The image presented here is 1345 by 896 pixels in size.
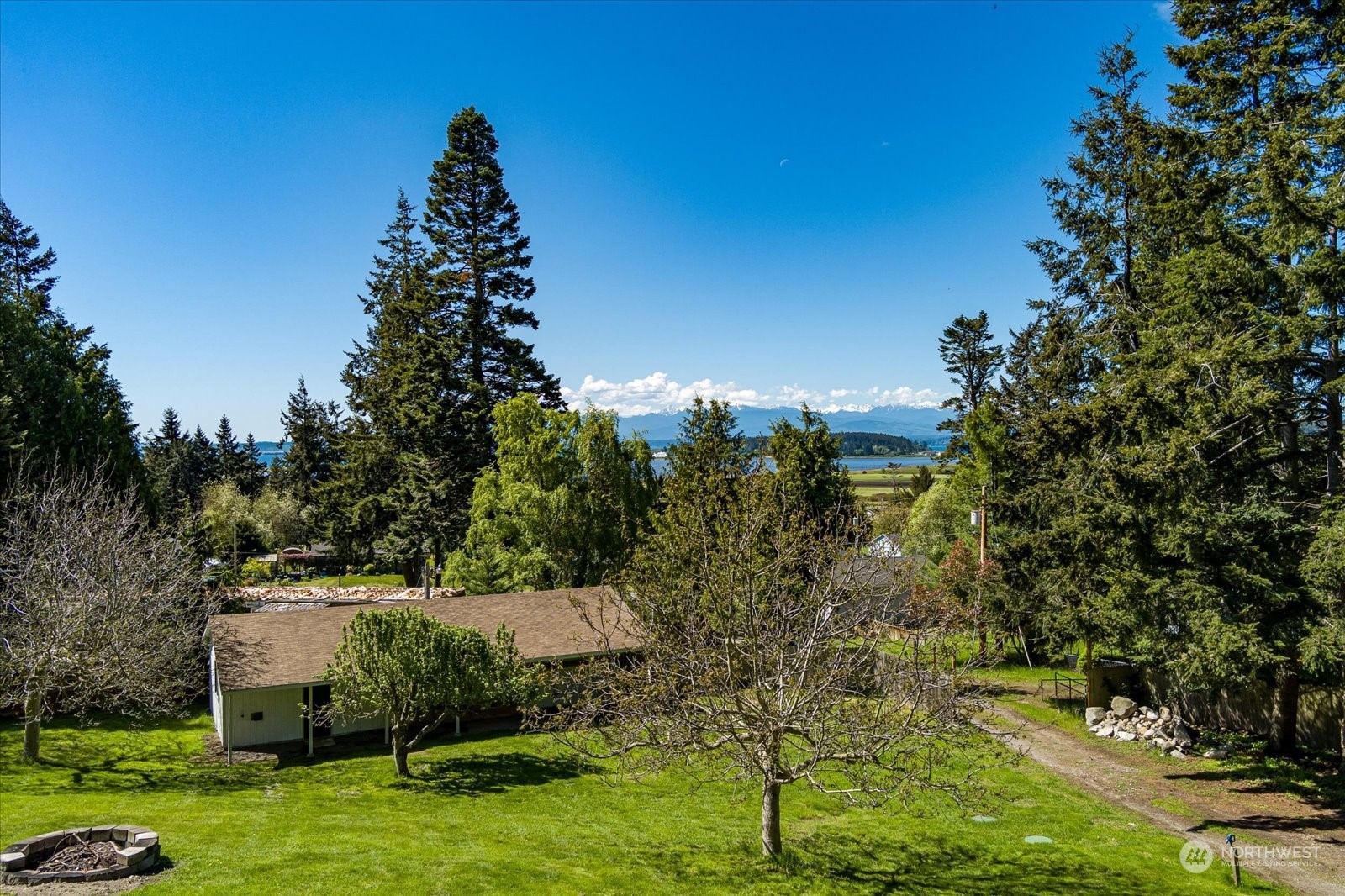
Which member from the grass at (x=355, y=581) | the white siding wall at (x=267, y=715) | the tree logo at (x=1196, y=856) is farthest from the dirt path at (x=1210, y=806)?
the grass at (x=355, y=581)

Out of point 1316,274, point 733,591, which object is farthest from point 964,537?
point 733,591

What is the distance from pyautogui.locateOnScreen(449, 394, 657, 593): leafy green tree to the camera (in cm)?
3081

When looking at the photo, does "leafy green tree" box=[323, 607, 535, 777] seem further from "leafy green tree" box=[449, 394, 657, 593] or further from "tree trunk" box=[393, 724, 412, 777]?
"leafy green tree" box=[449, 394, 657, 593]

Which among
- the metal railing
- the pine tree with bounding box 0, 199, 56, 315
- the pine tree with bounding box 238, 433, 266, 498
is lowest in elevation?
the metal railing

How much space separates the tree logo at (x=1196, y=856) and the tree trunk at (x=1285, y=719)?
672 cm

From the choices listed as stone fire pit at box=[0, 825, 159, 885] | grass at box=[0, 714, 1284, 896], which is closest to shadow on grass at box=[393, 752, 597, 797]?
grass at box=[0, 714, 1284, 896]

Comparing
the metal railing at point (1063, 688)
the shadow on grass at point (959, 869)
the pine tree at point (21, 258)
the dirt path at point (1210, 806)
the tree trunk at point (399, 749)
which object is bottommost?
the metal railing at point (1063, 688)

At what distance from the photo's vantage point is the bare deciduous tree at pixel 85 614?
Answer: 1762 centimetres

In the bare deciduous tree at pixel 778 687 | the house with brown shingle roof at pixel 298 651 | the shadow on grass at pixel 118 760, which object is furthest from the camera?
the house with brown shingle roof at pixel 298 651

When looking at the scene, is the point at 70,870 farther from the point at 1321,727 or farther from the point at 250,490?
the point at 250,490

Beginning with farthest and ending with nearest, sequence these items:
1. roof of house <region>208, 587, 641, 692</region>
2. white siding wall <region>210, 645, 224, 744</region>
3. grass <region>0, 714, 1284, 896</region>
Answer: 1. white siding wall <region>210, 645, 224, 744</region>
2. roof of house <region>208, 587, 641, 692</region>
3. grass <region>0, 714, 1284, 896</region>

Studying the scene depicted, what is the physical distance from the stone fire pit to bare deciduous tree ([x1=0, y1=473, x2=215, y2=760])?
6554 mm

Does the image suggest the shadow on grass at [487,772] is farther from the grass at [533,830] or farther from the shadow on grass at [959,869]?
the shadow on grass at [959,869]

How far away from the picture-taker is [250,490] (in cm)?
7244
